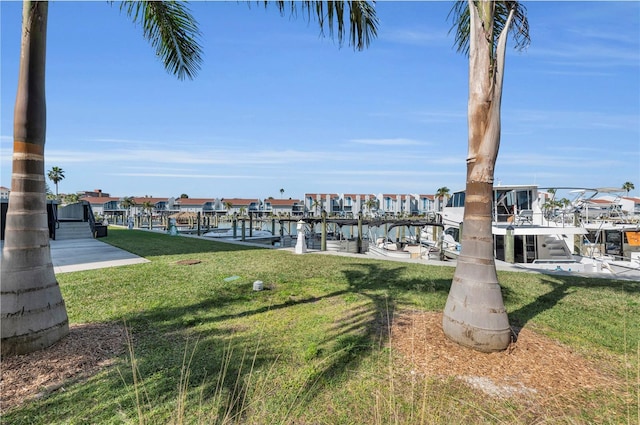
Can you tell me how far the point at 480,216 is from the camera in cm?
407

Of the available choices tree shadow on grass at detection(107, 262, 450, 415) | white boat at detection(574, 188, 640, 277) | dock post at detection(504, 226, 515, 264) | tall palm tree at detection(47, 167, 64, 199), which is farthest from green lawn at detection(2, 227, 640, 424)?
tall palm tree at detection(47, 167, 64, 199)

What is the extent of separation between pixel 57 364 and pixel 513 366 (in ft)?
16.8

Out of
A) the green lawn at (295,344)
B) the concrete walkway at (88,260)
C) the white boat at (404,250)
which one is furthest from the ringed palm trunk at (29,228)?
the white boat at (404,250)

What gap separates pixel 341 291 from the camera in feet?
22.0

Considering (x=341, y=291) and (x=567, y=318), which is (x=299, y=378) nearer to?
(x=341, y=291)

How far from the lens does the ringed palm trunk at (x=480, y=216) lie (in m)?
3.90

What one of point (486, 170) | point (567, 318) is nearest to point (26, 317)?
point (486, 170)

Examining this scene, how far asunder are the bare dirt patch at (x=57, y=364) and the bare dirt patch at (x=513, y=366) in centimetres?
358

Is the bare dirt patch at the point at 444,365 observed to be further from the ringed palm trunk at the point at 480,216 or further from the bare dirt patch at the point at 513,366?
the ringed palm trunk at the point at 480,216

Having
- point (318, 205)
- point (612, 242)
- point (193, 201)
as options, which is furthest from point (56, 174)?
point (612, 242)

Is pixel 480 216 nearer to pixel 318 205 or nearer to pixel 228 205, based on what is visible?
pixel 228 205

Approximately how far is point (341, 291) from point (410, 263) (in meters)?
4.33

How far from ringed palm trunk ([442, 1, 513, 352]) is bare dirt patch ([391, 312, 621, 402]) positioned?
20cm

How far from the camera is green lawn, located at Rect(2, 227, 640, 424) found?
2.72 meters
